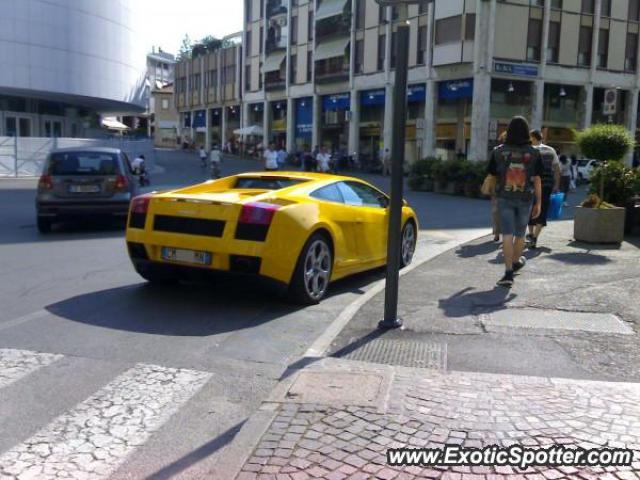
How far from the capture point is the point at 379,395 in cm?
422

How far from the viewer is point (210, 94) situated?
73.9 metres

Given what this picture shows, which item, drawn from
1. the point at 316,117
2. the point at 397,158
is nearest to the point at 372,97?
the point at 316,117

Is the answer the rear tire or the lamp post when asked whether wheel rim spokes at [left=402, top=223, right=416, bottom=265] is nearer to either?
the lamp post

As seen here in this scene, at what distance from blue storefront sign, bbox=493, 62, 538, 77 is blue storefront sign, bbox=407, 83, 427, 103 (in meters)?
5.13

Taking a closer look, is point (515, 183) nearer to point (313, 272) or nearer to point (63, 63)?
point (313, 272)

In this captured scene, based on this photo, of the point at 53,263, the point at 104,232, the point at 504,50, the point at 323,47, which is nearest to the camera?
the point at 53,263

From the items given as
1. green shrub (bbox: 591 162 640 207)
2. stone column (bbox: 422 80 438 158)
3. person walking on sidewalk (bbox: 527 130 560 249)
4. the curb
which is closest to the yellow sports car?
the curb

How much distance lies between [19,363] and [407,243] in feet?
19.3

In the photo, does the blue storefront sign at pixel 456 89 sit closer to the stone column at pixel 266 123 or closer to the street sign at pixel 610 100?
the stone column at pixel 266 123

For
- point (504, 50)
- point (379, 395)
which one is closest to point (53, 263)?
point (379, 395)

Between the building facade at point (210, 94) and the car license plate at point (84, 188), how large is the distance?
54.8m

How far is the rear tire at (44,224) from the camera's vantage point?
12.7 m

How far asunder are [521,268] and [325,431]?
5.71m

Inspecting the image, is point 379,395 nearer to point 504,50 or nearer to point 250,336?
point 250,336
